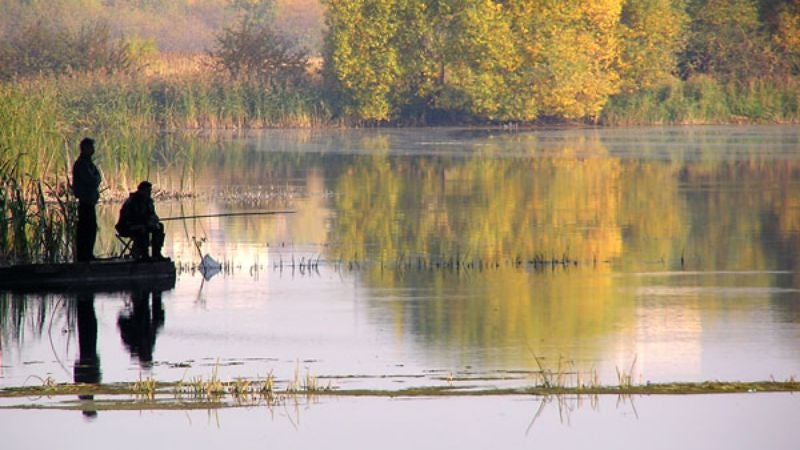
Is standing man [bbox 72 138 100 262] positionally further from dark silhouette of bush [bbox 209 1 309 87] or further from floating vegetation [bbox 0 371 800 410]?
dark silhouette of bush [bbox 209 1 309 87]

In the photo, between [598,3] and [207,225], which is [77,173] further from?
[598,3]

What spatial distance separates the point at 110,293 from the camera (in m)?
16.4

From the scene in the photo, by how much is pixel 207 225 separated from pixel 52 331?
954 centimetres

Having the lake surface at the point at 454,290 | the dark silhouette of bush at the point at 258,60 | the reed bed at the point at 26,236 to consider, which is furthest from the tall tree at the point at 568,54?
the reed bed at the point at 26,236

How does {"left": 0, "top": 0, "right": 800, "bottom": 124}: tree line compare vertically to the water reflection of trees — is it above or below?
above

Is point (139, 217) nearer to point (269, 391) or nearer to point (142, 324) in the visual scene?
point (142, 324)

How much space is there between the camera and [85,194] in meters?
16.5

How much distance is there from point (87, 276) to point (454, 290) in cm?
351

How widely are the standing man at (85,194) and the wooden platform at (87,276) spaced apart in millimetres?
214

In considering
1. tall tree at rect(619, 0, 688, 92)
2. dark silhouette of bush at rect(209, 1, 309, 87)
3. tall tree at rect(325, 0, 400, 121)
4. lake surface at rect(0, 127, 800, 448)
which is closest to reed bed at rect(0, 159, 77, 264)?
lake surface at rect(0, 127, 800, 448)

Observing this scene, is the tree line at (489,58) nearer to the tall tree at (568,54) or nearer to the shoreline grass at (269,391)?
the tall tree at (568,54)

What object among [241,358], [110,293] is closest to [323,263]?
[110,293]

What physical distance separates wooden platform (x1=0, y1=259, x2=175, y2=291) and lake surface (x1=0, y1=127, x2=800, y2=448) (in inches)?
10.0

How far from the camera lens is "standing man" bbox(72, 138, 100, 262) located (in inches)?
650
